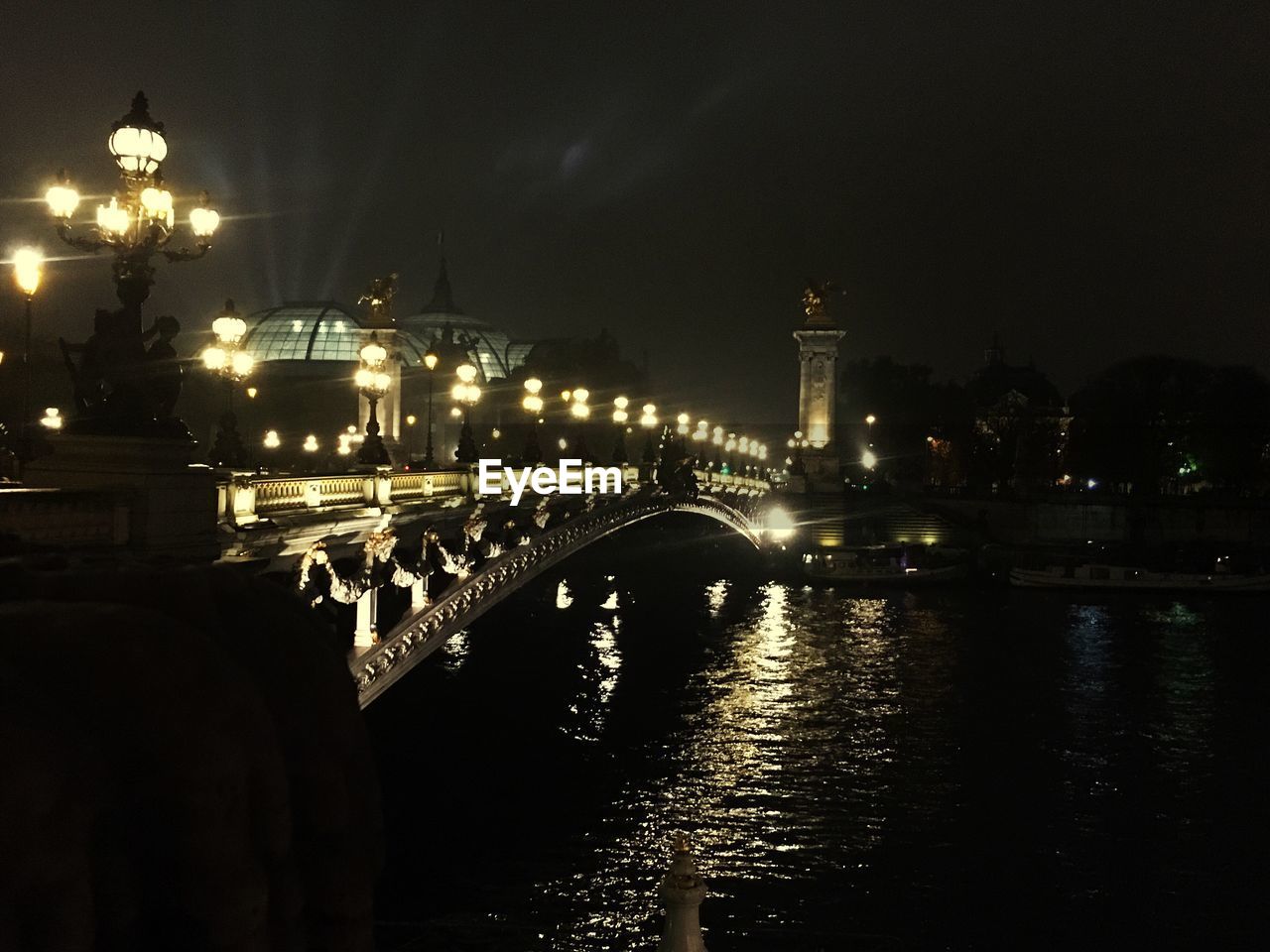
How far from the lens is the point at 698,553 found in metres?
66.4

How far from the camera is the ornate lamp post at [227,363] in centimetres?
2194

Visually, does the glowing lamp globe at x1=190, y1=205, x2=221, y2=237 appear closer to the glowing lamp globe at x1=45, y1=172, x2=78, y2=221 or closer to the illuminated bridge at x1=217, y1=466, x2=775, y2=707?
the glowing lamp globe at x1=45, y1=172, x2=78, y2=221

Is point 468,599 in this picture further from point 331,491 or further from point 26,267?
point 26,267

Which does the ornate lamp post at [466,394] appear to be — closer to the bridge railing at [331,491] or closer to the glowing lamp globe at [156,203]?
the bridge railing at [331,491]

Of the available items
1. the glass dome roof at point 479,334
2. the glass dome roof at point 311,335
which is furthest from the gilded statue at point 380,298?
the glass dome roof at point 479,334

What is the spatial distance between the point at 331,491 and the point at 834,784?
34.2 feet

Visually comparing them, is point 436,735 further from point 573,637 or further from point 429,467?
point 573,637

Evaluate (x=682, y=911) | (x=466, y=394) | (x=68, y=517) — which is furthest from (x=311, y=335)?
(x=682, y=911)

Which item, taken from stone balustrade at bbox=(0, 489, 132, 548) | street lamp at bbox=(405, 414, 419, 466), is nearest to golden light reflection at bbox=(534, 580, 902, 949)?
stone balustrade at bbox=(0, 489, 132, 548)

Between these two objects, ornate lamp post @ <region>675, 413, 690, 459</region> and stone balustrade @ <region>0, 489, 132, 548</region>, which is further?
ornate lamp post @ <region>675, 413, 690, 459</region>

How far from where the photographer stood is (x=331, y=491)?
2344 centimetres

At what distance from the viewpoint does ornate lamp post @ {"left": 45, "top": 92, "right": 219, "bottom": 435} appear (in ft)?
48.9

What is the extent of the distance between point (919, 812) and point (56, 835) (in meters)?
20.3

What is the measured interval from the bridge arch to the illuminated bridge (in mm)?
28
